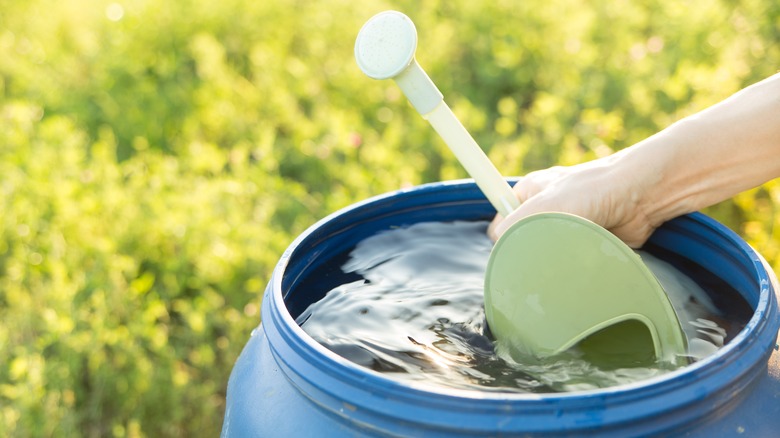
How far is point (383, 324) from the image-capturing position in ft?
3.96

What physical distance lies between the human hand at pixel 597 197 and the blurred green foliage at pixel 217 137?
3.15ft

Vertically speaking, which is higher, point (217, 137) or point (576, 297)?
point (217, 137)

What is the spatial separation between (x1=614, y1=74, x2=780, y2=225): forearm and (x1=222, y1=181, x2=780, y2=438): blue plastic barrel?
0.21 ft

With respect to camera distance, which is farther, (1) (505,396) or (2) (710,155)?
(2) (710,155)

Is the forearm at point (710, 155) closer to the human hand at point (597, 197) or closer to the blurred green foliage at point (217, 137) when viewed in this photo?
the human hand at point (597, 197)

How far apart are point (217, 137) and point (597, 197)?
2105 mm

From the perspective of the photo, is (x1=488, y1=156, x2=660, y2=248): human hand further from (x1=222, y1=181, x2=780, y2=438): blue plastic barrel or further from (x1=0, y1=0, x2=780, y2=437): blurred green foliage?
(x1=0, y1=0, x2=780, y2=437): blurred green foliage

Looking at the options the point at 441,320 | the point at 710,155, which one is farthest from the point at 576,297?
the point at 710,155

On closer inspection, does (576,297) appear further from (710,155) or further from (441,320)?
(710,155)

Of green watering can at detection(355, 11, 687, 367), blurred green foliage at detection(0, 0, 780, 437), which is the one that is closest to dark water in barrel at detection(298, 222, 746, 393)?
green watering can at detection(355, 11, 687, 367)

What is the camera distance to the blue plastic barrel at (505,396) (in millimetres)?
812

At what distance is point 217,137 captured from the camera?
3.10 meters

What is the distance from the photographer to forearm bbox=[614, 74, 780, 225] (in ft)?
4.02

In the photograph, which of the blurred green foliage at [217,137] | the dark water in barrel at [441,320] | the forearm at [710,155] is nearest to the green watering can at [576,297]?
the dark water in barrel at [441,320]
